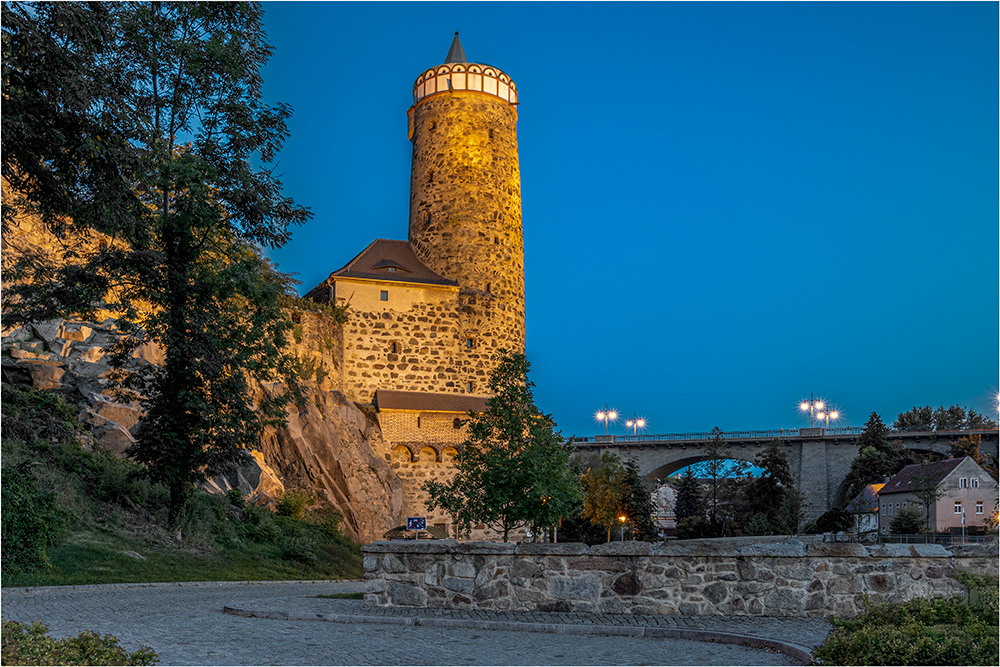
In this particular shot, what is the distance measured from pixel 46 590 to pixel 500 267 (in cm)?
2785

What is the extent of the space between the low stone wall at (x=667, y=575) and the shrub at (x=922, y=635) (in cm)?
163

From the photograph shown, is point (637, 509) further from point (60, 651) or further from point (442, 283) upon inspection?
point (60, 651)

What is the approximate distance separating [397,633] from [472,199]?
100ft

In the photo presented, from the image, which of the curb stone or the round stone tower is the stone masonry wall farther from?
the curb stone

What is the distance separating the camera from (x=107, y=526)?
1989cm

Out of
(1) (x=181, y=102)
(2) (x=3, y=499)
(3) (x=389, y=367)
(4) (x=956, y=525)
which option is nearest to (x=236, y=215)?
(1) (x=181, y=102)

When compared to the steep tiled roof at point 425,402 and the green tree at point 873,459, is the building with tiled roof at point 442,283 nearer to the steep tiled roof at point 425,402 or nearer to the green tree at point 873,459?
the steep tiled roof at point 425,402

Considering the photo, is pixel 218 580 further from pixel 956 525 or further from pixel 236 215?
pixel 956 525

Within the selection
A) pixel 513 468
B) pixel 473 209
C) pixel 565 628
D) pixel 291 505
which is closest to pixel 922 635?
pixel 565 628

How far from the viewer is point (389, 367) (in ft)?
127

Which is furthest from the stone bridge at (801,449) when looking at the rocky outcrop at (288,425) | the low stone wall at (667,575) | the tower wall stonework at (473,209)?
the low stone wall at (667,575)

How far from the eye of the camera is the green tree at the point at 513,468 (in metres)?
18.9

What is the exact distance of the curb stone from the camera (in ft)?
31.5

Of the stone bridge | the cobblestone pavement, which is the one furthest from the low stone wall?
the stone bridge
